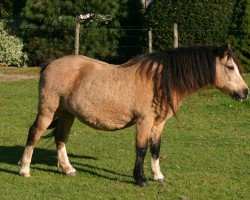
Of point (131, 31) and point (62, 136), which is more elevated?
point (62, 136)

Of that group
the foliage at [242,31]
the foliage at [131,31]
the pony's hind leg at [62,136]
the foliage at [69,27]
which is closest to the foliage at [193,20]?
the foliage at [242,31]

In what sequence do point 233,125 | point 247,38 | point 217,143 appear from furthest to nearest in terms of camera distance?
point 247,38, point 233,125, point 217,143

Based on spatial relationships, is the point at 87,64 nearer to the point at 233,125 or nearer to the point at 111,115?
the point at 111,115

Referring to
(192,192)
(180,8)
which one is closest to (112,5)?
(180,8)

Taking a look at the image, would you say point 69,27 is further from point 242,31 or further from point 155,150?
point 155,150

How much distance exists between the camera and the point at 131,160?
29.8 feet

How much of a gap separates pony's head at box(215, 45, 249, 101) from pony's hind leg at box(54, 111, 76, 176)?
2.22 meters

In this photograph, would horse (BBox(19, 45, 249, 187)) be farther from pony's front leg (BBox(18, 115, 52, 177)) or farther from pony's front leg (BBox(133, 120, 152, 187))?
Result: pony's front leg (BBox(18, 115, 52, 177))

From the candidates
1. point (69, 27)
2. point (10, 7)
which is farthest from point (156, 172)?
point (10, 7)

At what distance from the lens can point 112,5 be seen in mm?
22375

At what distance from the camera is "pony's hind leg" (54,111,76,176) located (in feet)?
A: 26.9

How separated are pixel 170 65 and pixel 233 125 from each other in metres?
5.15

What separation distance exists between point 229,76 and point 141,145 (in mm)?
1439

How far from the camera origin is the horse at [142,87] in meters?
7.46
